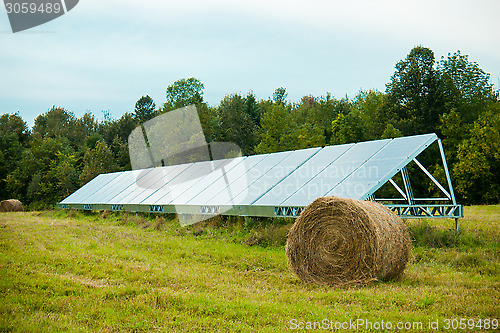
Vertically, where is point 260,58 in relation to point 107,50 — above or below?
above

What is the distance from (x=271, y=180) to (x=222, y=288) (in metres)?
8.78

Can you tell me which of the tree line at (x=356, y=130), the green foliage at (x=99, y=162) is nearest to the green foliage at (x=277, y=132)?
the tree line at (x=356, y=130)

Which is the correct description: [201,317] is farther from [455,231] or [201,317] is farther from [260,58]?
[260,58]

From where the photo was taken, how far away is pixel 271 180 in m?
17.0

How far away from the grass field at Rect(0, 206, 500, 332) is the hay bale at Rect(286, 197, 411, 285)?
0.32 metres

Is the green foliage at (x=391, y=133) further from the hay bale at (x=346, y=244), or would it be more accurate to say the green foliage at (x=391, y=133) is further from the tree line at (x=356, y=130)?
the hay bale at (x=346, y=244)

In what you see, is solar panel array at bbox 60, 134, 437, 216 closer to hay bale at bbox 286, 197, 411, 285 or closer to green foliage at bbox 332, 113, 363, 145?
hay bale at bbox 286, 197, 411, 285

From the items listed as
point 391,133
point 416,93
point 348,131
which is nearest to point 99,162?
point 348,131

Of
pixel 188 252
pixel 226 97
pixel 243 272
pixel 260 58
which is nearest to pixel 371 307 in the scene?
pixel 243 272

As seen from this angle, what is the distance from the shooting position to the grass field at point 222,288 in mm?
6309

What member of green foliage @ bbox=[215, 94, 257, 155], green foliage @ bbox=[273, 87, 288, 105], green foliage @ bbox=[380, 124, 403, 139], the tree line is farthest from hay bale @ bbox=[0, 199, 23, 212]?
green foliage @ bbox=[273, 87, 288, 105]

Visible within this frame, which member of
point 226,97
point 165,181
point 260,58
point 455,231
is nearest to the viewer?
point 455,231

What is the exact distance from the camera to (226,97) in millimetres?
55656

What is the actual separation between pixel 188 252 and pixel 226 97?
146ft
